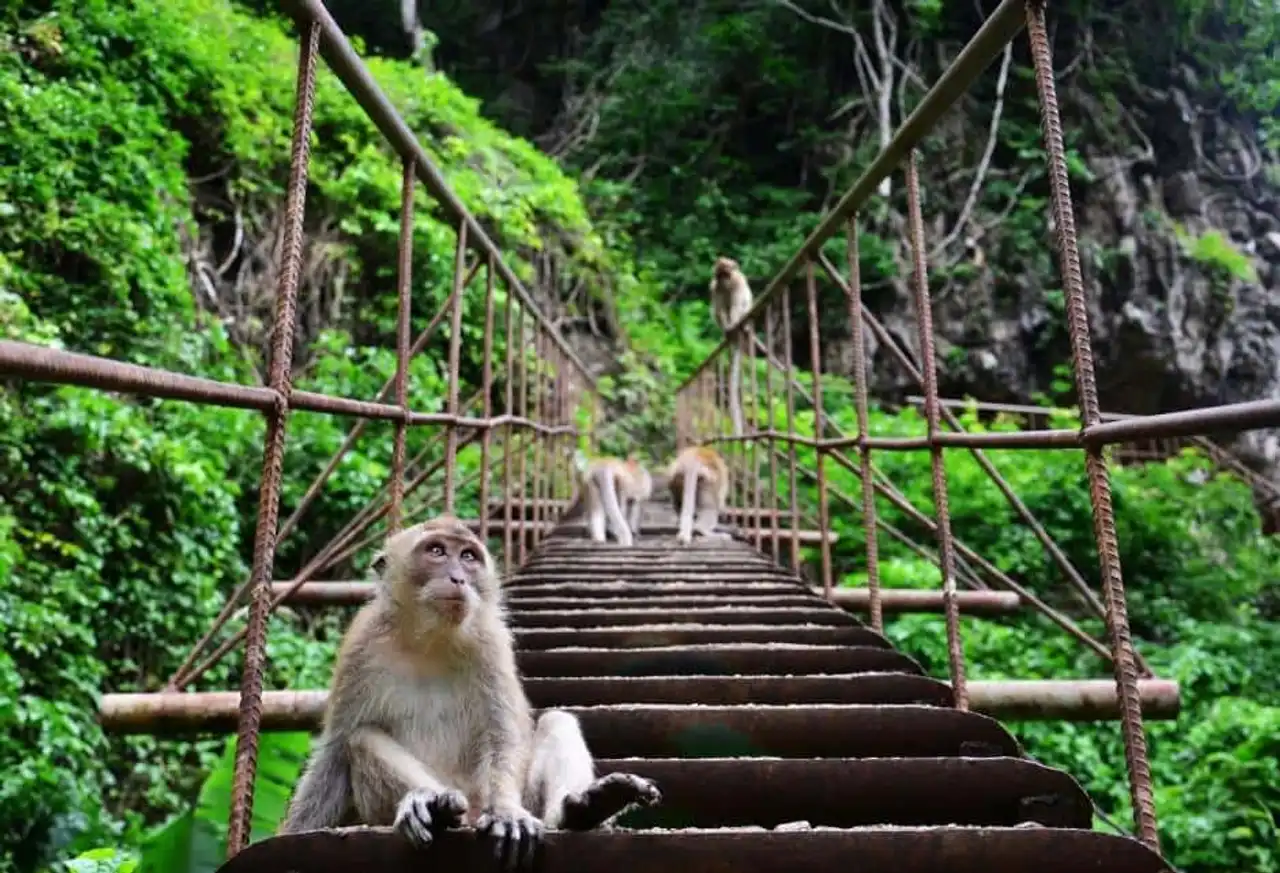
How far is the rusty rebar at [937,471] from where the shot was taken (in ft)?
8.48

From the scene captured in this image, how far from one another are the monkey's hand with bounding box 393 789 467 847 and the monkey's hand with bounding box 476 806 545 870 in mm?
58

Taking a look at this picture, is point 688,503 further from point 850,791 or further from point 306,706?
point 850,791

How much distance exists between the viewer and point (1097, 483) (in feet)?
6.06

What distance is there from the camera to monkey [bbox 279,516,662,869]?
6.39 feet

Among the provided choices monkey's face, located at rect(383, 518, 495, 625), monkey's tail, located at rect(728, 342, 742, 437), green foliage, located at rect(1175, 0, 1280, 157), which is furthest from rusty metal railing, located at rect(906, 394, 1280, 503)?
monkey's face, located at rect(383, 518, 495, 625)

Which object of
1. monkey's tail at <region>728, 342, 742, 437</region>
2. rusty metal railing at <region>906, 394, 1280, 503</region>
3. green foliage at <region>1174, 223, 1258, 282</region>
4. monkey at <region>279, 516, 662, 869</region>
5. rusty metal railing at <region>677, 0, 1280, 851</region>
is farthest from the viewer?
green foliage at <region>1174, 223, 1258, 282</region>

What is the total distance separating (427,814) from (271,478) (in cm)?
73

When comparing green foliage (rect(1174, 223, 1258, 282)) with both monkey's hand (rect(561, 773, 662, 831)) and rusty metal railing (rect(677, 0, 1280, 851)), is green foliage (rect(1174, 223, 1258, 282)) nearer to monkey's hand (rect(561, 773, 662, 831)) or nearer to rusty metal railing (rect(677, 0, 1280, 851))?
rusty metal railing (rect(677, 0, 1280, 851))

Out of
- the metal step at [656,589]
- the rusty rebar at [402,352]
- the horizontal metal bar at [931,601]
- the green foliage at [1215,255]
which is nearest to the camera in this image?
the rusty rebar at [402,352]

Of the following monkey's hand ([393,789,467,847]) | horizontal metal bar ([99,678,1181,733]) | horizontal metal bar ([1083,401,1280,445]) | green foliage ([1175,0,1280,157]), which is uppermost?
green foliage ([1175,0,1280,157])

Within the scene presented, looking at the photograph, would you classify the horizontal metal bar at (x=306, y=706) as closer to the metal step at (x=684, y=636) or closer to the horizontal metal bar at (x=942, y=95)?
the metal step at (x=684, y=636)

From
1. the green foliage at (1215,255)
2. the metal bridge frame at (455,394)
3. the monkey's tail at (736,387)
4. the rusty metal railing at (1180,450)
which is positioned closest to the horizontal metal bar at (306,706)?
the metal bridge frame at (455,394)

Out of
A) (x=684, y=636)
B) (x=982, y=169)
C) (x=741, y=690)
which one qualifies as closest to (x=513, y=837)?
(x=741, y=690)

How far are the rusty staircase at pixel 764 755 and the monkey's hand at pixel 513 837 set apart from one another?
3 centimetres
